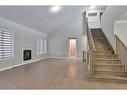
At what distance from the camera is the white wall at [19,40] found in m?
7.00

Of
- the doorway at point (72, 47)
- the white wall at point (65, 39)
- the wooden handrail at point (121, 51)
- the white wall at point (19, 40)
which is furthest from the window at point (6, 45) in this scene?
the doorway at point (72, 47)

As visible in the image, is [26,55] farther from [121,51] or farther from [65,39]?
[121,51]

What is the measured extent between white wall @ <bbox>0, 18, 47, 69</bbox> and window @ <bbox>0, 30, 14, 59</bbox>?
0.22 meters

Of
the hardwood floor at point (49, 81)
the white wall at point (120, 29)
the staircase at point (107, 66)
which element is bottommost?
the hardwood floor at point (49, 81)

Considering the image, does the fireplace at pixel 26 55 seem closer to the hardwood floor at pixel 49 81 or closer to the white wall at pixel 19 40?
the white wall at pixel 19 40

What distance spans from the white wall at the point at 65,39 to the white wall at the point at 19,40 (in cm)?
341

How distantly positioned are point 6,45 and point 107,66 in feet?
14.4

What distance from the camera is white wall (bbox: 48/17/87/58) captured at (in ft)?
45.4

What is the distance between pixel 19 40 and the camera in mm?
8391

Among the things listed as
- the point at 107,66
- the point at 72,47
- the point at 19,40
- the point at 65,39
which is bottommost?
the point at 107,66

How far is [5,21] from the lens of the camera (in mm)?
6906

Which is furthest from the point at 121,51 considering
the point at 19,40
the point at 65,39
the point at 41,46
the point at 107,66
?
the point at 65,39

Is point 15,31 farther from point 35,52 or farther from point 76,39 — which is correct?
point 76,39
